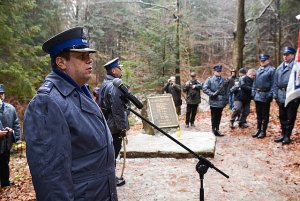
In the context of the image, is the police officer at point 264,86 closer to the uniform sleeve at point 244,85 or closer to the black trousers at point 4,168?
the uniform sleeve at point 244,85

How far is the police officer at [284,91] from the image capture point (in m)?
7.66

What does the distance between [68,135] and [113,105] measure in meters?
3.21

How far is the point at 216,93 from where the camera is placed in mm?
9461

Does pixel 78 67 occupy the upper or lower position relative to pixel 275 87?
upper

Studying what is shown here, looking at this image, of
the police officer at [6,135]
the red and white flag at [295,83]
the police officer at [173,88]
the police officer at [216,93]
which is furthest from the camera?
the police officer at [173,88]

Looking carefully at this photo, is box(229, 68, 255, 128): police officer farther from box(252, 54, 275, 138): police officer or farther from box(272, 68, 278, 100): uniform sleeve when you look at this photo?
box(272, 68, 278, 100): uniform sleeve

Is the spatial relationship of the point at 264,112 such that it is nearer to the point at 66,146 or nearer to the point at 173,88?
the point at 173,88

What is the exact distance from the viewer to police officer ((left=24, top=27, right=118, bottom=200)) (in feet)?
6.15

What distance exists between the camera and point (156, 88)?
52.9 ft

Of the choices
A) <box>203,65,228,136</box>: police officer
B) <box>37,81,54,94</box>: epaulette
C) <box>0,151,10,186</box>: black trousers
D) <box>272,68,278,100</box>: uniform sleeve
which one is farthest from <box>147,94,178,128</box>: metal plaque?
<box>37,81,54,94</box>: epaulette

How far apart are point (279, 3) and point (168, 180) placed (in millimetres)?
19927

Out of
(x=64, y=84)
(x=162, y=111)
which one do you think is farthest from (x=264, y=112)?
(x=64, y=84)

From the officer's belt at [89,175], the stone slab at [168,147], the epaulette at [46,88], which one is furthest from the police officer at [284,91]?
the epaulette at [46,88]

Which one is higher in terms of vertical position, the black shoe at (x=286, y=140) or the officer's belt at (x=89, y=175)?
the officer's belt at (x=89, y=175)
